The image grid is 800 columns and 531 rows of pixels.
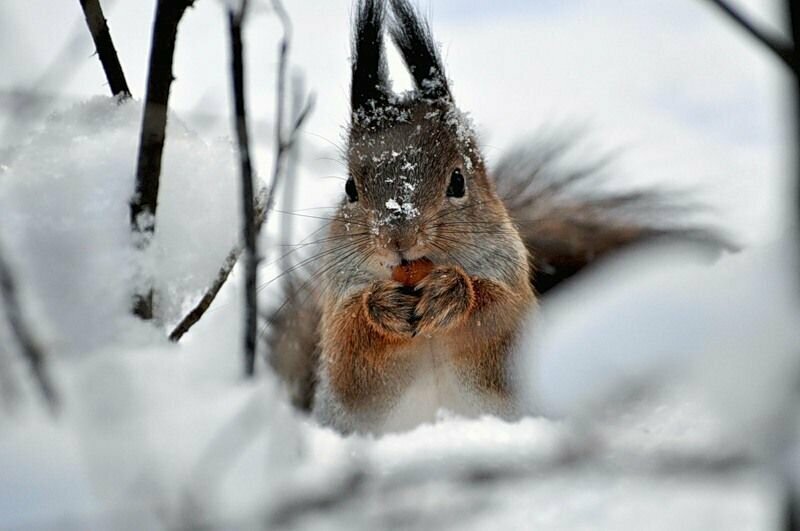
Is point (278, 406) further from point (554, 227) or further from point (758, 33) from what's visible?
point (554, 227)

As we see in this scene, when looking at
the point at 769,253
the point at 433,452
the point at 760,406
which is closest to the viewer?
the point at 760,406

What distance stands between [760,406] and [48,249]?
2.46 feet

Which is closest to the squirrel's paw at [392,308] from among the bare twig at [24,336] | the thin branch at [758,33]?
the bare twig at [24,336]

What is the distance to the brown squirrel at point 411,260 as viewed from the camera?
5.30ft

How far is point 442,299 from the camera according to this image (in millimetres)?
1620

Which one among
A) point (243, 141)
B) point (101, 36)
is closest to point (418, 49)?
point (101, 36)

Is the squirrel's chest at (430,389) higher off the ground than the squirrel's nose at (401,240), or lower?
lower

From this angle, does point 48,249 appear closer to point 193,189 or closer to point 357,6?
point 193,189

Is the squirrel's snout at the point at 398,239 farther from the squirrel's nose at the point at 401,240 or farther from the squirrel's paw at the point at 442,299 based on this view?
the squirrel's paw at the point at 442,299

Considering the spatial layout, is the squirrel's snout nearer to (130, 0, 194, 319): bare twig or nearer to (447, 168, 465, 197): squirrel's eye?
(447, 168, 465, 197): squirrel's eye

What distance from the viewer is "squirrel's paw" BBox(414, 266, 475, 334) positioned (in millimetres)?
1610

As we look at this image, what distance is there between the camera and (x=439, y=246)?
5.28 feet

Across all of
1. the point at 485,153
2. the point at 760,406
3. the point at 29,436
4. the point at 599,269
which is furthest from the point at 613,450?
the point at 599,269

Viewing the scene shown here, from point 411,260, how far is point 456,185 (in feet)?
0.68
